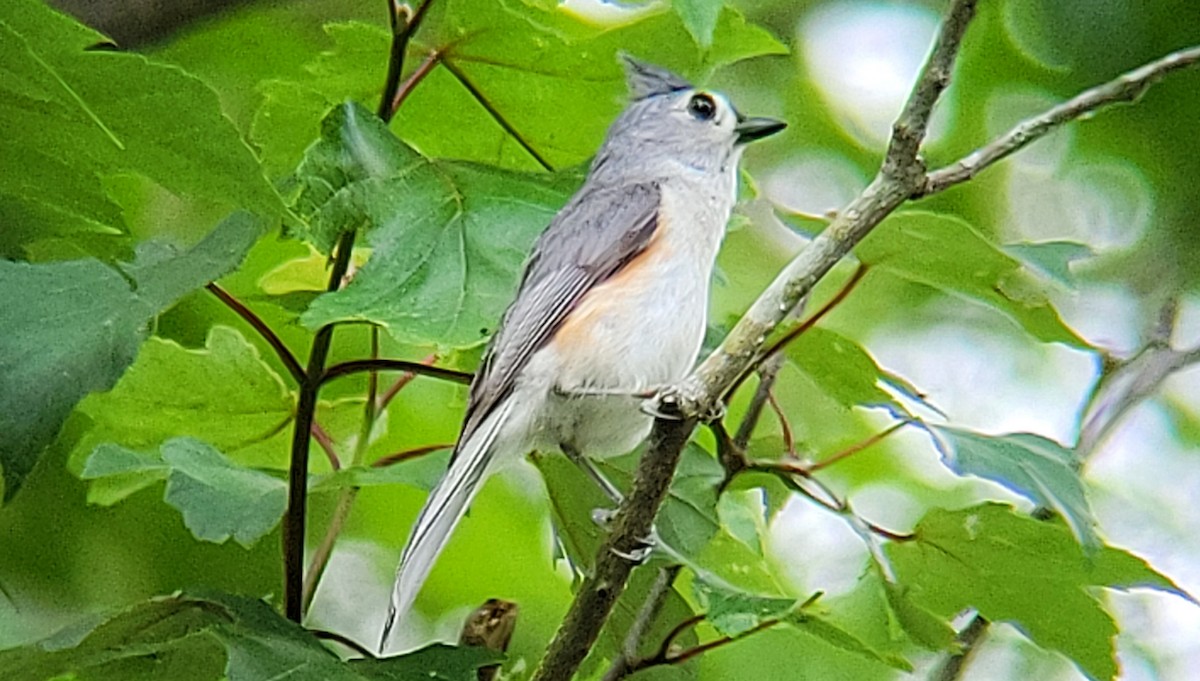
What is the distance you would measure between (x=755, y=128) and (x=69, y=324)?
2.69 feet

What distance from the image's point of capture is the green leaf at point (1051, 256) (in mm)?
971

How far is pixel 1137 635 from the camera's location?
1.79m

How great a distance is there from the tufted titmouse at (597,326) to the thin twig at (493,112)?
47 mm

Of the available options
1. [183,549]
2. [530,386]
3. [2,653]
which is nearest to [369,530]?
[183,549]

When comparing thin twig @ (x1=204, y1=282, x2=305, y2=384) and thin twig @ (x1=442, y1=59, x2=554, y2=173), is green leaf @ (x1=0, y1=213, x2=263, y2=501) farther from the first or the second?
thin twig @ (x1=442, y1=59, x2=554, y2=173)

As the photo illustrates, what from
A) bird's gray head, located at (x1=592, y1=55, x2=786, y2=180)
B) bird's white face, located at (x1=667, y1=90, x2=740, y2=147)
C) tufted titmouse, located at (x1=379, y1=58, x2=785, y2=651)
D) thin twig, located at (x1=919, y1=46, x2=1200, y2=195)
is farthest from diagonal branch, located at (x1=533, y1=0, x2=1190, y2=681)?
bird's white face, located at (x1=667, y1=90, x2=740, y2=147)

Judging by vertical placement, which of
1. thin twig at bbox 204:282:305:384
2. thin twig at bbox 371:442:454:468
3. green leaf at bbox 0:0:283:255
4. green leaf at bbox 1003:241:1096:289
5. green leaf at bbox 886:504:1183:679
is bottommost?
thin twig at bbox 371:442:454:468

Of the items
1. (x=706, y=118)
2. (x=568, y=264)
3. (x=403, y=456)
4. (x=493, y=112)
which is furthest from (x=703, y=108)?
(x=403, y=456)

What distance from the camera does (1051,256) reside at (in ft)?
3.25

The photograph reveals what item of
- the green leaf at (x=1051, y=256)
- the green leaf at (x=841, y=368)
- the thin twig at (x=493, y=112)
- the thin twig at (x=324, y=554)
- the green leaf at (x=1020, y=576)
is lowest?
the thin twig at (x=324, y=554)

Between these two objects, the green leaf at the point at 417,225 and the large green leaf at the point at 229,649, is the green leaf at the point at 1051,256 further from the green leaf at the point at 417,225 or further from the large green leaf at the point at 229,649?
the large green leaf at the point at 229,649

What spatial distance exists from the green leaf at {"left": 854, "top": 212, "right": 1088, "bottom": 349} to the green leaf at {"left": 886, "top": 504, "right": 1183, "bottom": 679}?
14 cm

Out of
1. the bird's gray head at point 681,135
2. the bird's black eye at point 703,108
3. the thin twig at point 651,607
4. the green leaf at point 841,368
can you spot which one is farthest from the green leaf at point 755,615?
the bird's black eye at point 703,108

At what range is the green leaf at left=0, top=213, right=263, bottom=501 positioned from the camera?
0.77 m
